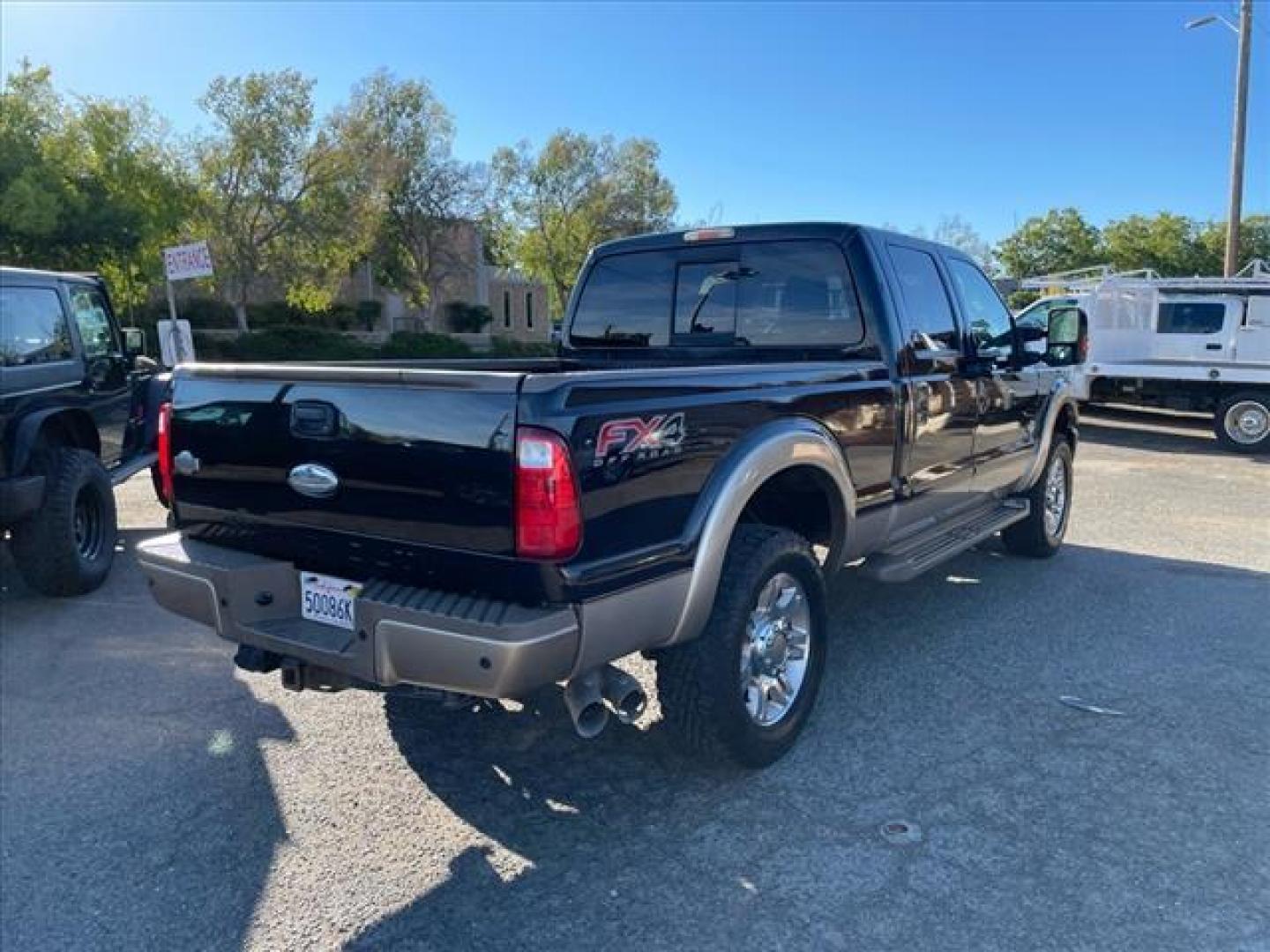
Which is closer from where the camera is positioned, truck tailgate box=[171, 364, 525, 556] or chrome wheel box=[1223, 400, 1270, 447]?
truck tailgate box=[171, 364, 525, 556]

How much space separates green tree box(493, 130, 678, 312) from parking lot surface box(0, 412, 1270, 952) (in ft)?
112

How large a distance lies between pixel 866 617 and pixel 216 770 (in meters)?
3.42

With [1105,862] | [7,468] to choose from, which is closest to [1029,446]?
[1105,862]

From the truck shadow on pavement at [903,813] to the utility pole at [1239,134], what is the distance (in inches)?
649

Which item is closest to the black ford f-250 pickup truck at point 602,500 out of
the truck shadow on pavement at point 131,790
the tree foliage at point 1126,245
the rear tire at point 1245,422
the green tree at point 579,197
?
the truck shadow on pavement at point 131,790

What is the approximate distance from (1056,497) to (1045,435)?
0.72 meters

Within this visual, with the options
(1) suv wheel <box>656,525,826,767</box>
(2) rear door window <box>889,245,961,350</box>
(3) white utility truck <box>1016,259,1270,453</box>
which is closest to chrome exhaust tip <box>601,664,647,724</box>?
(1) suv wheel <box>656,525,826,767</box>

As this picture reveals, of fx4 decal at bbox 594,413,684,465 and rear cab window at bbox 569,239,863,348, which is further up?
rear cab window at bbox 569,239,863,348

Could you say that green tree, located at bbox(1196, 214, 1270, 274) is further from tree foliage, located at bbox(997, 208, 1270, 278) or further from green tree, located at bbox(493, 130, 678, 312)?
green tree, located at bbox(493, 130, 678, 312)

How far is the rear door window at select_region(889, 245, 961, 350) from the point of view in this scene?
4492mm

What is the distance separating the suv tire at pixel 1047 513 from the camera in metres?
6.35

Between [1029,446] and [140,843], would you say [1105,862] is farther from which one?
[1029,446]

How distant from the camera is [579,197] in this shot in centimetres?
3791

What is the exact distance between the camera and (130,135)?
22516 millimetres
